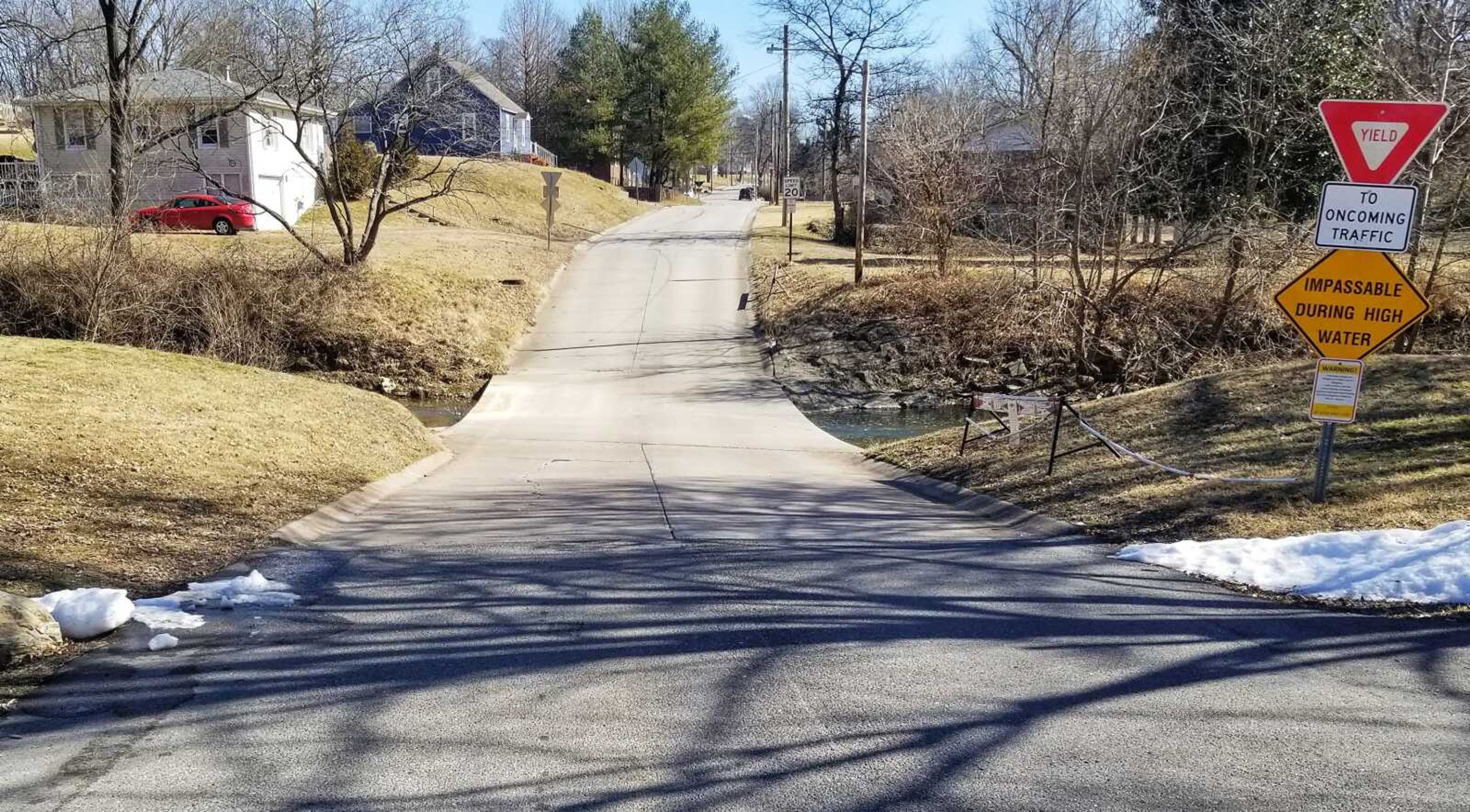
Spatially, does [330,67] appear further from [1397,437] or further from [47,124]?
[1397,437]

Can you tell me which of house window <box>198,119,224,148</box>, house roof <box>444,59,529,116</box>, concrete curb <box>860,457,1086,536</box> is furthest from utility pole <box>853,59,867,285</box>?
house roof <box>444,59,529,116</box>

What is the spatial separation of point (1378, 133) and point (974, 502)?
16.9 ft

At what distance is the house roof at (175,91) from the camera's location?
2911 cm

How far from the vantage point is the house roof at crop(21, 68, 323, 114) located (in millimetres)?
29109

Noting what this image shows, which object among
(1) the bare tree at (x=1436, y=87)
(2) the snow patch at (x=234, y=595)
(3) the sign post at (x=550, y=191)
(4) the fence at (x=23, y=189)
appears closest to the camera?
(2) the snow patch at (x=234, y=595)

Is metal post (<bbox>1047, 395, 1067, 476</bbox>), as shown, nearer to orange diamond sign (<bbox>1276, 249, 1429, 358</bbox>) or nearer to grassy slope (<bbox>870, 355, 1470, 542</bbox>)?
grassy slope (<bbox>870, 355, 1470, 542</bbox>)

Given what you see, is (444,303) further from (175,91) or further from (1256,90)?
(1256,90)

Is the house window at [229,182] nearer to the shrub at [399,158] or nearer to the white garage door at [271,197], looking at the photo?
the white garage door at [271,197]

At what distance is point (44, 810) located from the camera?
12.7ft

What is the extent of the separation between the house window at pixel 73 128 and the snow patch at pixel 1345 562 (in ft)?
132

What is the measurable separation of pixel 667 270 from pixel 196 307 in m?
16.1

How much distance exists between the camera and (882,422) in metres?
24.2

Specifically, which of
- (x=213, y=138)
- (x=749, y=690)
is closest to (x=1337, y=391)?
(x=749, y=690)

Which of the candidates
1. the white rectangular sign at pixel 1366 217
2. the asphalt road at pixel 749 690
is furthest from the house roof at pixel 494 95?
the asphalt road at pixel 749 690
